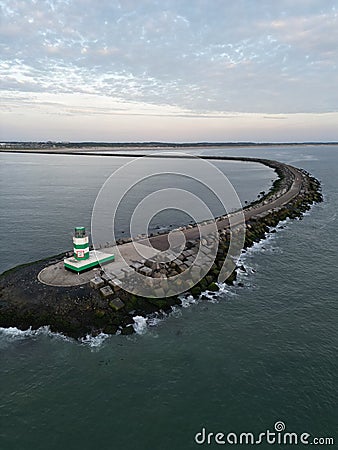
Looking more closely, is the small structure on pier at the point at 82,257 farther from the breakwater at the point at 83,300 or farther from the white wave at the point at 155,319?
the white wave at the point at 155,319

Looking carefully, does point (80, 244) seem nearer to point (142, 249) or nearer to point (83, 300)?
point (83, 300)

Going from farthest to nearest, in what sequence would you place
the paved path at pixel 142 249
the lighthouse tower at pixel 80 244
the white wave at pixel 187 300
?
the lighthouse tower at pixel 80 244, the paved path at pixel 142 249, the white wave at pixel 187 300

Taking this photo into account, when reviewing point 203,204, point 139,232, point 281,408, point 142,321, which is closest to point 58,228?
point 139,232

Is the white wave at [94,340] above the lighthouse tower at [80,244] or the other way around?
the other way around

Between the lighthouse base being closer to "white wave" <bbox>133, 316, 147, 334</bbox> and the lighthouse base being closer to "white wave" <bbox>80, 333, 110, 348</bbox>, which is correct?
"white wave" <bbox>133, 316, 147, 334</bbox>

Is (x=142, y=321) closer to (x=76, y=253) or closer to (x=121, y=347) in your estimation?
(x=121, y=347)

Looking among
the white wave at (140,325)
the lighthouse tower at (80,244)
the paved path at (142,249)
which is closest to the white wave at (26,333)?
the paved path at (142,249)

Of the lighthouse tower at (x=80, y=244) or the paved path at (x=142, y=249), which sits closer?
the paved path at (x=142, y=249)

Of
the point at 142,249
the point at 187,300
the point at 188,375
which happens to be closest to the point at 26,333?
the point at 188,375

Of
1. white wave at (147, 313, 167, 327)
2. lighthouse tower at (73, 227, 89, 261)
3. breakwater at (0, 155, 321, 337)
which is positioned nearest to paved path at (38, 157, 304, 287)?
breakwater at (0, 155, 321, 337)
